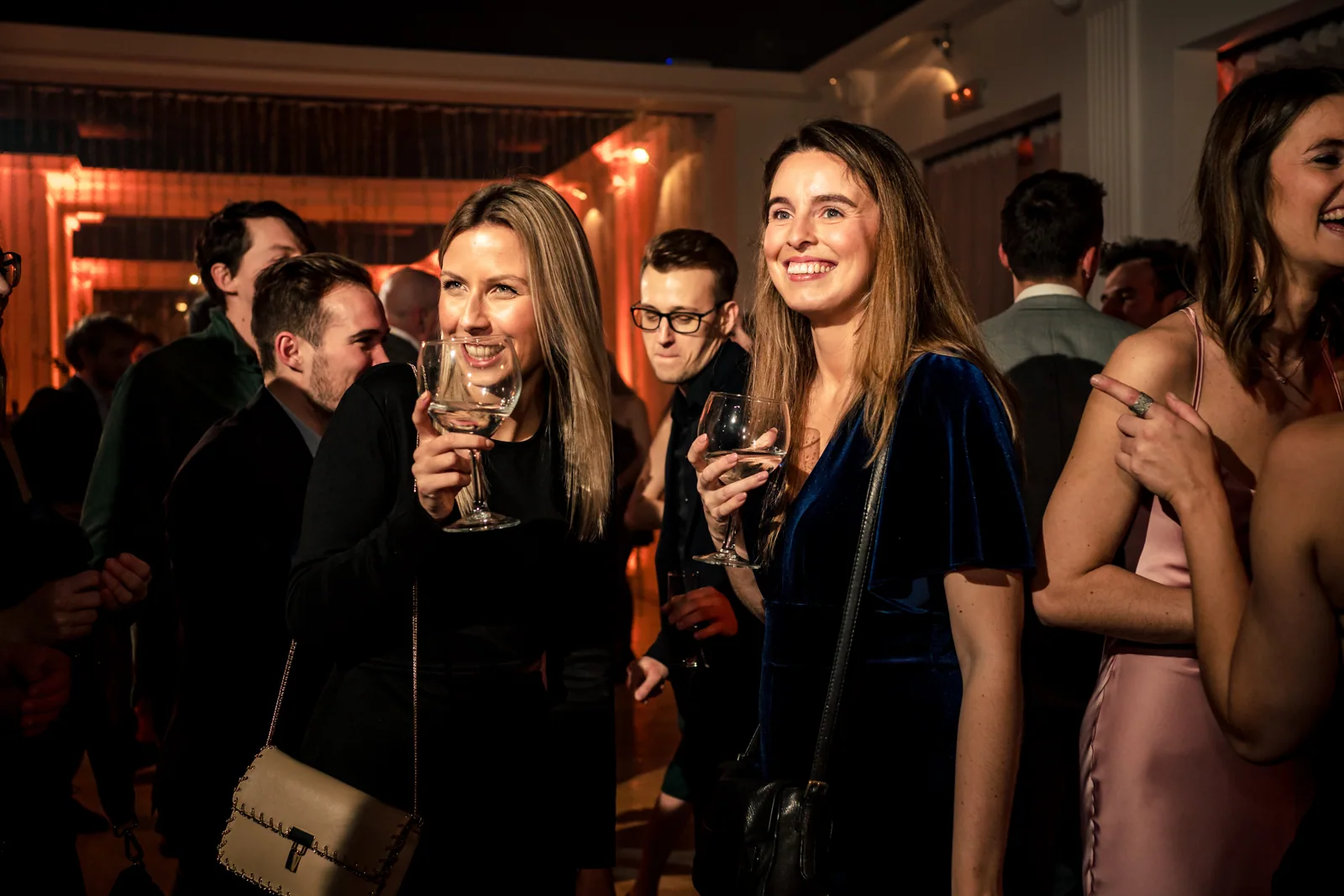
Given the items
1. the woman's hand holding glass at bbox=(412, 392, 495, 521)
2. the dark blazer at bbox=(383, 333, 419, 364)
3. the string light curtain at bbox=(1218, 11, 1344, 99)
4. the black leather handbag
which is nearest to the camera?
the black leather handbag

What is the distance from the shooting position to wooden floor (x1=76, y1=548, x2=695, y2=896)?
3584 mm

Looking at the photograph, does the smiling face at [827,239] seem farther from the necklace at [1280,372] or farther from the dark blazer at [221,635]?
the dark blazer at [221,635]

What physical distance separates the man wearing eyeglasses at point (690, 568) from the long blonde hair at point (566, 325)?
0.55 meters

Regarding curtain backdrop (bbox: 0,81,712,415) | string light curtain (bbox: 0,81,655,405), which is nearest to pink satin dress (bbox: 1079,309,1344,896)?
curtain backdrop (bbox: 0,81,712,415)

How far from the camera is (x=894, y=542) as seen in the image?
158 centimetres

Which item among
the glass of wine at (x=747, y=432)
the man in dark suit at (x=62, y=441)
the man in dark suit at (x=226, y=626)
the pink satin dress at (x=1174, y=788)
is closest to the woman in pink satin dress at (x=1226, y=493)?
the pink satin dress at (x=1174, y=788)

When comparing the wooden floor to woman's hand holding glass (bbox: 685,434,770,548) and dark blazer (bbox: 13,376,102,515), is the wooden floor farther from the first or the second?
dark blazer (bbox: 13,376,102,515)

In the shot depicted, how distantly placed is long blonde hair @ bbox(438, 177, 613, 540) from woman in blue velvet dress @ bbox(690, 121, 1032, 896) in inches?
13.8

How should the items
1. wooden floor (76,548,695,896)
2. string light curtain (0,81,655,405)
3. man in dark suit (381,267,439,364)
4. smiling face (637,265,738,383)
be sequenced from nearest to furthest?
smiling face (637,265,738,383) → wooden floor (76,548,695,896) → man in dark suit (381,267,439,364) → string light curtain (0,81,655,405)

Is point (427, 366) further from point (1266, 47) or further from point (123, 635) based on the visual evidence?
point (1266, 47)

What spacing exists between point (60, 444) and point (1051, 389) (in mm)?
Answer: 4079

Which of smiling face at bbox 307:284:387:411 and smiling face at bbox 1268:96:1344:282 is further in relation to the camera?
smiling face at bbox 307:284:387:411

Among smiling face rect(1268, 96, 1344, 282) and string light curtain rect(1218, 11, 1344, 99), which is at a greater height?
string light curtain rect(1218, 11, 1344, 99)

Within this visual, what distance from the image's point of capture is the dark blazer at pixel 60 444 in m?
4.86
